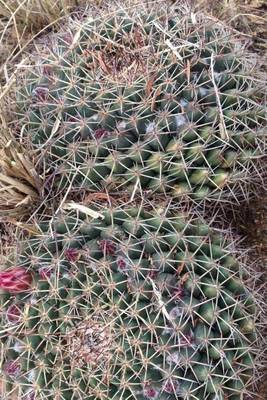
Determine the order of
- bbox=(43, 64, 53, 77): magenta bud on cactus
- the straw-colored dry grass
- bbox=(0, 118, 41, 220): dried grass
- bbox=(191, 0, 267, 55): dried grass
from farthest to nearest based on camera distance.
→ the straw-colored dry grass → bbox=(191, 0, 267, 55): dried grass → bbox=(43, 64, 53, 77): magenta bud on cactus → bbox=(0, 118, 41, 220): dried grass

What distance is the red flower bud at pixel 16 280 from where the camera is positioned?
242cm

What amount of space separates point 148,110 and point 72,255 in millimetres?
623

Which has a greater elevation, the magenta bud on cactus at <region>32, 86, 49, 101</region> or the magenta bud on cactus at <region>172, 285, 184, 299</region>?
the magenta bud on cactus at <region>32, 86, 49, 101</region>

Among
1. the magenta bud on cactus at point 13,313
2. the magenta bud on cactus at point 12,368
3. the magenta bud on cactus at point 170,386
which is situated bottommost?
the magenta bud on cactus at point 170,386

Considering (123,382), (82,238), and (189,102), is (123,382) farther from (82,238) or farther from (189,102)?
(189,102)

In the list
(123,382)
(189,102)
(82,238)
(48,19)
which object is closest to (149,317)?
(123,382)

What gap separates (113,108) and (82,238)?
51 centimetres

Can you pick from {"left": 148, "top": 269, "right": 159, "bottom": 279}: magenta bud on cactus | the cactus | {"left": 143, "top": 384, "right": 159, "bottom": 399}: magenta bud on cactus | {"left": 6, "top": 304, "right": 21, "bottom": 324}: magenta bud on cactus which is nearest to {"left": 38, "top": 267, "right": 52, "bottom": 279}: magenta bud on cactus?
the cactus

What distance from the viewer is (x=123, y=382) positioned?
7.34ft

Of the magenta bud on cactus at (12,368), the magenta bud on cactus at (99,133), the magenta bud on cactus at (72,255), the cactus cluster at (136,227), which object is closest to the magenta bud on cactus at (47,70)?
the cactus cluster at (136,227)

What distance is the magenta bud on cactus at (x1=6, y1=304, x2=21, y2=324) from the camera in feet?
8.02

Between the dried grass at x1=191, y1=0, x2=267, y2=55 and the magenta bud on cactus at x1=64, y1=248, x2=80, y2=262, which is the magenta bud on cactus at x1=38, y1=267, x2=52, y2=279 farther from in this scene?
the dried grass at x1=191, y1=0, x2=267, y2=55

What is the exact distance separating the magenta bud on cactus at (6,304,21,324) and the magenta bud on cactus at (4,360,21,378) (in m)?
0.16

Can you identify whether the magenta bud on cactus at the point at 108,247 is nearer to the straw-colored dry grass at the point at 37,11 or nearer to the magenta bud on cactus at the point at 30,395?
the magenta bud on cactus at the point at 30,395
